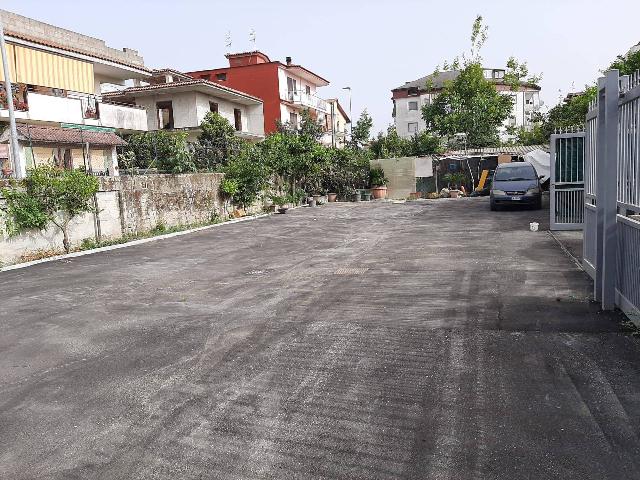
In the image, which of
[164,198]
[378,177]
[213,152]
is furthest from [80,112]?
[378,177]

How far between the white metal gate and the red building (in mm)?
32368

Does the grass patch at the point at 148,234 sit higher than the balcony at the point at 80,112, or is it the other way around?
the balcony at the point at 80,112

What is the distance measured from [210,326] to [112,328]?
1.22 m

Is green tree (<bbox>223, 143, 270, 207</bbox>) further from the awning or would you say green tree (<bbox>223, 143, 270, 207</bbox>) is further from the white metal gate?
the white metal gate

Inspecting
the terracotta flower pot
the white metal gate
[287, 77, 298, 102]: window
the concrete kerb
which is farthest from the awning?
[287, 77, 298, 102]: window

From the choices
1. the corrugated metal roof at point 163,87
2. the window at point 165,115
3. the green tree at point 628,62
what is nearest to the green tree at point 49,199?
the corrugated metal roof at point 163,87

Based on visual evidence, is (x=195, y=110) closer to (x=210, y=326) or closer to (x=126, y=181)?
(x=126, y=181)

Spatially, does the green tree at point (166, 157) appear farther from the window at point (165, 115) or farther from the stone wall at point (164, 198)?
the window at point (165, 115)

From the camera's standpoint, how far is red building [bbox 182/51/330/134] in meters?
43.8

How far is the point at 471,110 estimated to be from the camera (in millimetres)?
43438

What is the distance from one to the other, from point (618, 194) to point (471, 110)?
39830 mm

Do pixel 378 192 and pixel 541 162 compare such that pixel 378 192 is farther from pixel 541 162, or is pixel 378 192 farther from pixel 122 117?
pixel 122 117

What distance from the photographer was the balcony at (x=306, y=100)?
150ft

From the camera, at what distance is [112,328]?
642 cm
